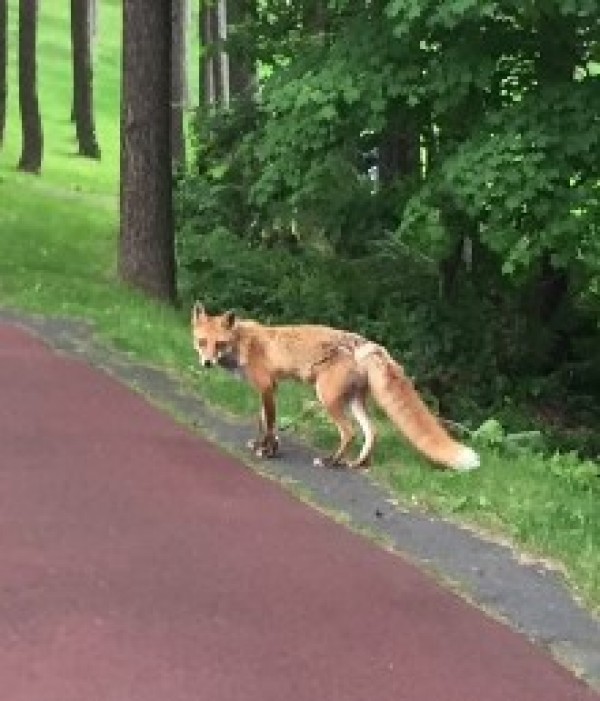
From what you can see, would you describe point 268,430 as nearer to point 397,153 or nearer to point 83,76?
point 397,153

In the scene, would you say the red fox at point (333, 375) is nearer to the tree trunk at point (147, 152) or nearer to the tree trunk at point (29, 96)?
the tree trunk at point (147, 152)

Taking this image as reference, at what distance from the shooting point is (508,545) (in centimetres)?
840

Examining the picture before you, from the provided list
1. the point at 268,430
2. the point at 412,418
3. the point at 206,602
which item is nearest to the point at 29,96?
the point at 268,430

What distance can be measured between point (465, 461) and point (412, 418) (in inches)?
19.0

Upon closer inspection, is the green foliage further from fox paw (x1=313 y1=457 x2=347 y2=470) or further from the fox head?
fox paw (x1=313 y1=457 x2=347 y2=470)

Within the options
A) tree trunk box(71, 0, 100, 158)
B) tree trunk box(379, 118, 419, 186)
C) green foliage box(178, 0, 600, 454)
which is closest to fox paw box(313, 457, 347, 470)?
green foliage box(178, 0, 600, 454)

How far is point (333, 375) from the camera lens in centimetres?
981

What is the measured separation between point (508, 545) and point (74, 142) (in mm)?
39043

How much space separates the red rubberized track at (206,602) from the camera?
5859 millimetres

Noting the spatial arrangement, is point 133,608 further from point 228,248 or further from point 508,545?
point 228,248

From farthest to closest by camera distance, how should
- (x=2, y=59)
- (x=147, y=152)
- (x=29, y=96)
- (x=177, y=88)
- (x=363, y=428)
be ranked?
(x=2, y=59) → (x=29, y=96) → (x=177, y=88) → (x=147, y=152) → (x=363, y=428)

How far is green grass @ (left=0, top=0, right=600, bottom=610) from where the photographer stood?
872 cm

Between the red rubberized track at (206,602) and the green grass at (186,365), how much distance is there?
102 cm

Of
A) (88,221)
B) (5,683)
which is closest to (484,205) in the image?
(5,683)
